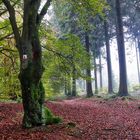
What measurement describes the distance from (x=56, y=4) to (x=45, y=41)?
172 cm

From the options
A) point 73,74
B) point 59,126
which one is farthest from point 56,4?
point 59,126

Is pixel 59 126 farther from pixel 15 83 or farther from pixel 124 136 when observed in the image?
pixel 15 83

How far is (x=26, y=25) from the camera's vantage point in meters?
10.1

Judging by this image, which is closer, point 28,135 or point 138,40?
point 28,135

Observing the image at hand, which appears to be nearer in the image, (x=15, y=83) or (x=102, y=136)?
(x=102, y=136)

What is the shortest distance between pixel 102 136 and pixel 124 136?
0.70 m

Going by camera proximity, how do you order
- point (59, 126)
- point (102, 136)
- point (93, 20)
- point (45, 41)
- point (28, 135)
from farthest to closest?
point (93, 20) < point (45, 41) < point (59, 126) < point (102, 136) < point (28, 135)

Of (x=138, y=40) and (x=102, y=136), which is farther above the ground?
(x=138, y=40)

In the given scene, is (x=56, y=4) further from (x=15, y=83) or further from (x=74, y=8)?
(x=15, y=83)

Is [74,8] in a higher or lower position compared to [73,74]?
higher

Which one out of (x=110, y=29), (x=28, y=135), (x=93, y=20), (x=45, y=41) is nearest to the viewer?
(x=28, y=135)

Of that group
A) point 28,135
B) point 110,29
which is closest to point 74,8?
point 28,135

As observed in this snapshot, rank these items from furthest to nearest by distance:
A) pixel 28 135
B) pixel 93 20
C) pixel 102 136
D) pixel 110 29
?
pixel 110 29 → pixel 93 20 → pixel 102 136 → pixel 28 135

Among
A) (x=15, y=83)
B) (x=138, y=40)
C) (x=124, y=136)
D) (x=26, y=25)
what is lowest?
(x=124, y=136)
